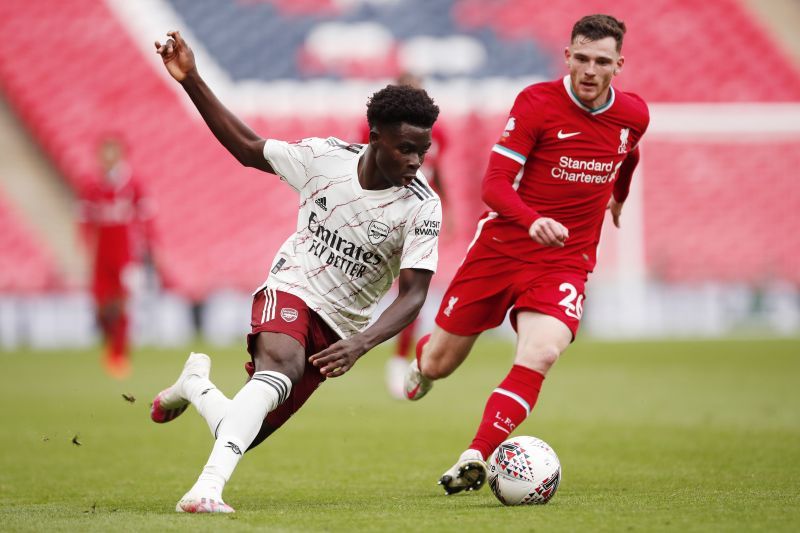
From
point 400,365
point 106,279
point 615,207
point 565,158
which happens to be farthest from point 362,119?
point 565,158

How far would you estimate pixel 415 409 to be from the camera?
10867 mm

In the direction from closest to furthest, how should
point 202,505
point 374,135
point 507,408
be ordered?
point 202,505 < point 374,135 < point 507,408

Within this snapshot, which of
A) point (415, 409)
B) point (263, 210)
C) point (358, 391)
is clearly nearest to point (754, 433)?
point (415, 409)

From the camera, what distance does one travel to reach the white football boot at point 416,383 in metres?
7.14

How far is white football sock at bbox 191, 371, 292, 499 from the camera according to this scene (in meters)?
4.98

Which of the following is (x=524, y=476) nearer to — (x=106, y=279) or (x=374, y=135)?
Result: (x=374, y=135)

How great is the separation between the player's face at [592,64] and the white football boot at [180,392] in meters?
2.36

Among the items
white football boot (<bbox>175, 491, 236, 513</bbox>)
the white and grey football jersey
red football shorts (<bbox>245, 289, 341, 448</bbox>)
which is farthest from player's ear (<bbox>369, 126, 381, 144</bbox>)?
white football boot (<bbox>175, 491, 236, 513</bbox>)

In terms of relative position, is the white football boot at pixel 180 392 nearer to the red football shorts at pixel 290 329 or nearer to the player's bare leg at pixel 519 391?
the red football shorts at pixel 290 329

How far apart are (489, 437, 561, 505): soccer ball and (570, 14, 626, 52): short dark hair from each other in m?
2.12

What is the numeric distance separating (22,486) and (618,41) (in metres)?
3.92

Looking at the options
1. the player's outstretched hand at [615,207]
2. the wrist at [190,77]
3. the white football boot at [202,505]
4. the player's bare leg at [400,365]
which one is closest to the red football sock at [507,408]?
the white football boot at [202,505]

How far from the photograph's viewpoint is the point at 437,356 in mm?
6773

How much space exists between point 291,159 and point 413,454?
278cm
